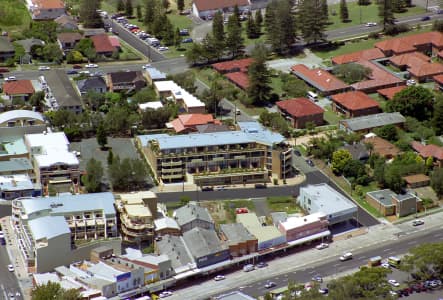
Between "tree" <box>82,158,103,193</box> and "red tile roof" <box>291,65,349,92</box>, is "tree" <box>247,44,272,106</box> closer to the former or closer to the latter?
"red tile roof" <box>291,65,349,92</box>

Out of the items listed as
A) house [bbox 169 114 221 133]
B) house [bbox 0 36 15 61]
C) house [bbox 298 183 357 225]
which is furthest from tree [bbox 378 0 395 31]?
house [bbox 298 183 357 225]

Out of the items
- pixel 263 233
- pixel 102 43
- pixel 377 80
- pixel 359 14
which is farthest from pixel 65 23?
pixel 263 233

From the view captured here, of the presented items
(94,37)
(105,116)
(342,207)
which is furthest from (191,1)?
(342,207)

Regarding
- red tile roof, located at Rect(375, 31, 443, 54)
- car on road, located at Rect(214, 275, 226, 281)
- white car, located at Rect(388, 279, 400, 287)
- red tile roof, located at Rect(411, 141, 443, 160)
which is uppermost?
red tile roof, located at Rect(375, 31, 443, 54)

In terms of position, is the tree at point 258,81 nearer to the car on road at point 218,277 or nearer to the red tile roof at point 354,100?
the red tile roof at point 354,100

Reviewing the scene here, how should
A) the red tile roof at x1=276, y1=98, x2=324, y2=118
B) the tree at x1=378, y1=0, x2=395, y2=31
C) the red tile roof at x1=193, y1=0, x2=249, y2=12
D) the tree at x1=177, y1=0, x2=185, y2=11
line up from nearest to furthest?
the red tile roof at x1=276, y1=98, x2=324, y2=118 → the tree at x1=378, y1=0, x2=395, y2=31 → the red tile roof at x1=193, y1=0, x2=249, y2=12 → the tree at x1=177, y1=0, x2=185, y2=11

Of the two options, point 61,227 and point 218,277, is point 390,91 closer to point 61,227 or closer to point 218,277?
point 218,277

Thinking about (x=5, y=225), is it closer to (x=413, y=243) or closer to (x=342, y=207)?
(x=342, y=207)
